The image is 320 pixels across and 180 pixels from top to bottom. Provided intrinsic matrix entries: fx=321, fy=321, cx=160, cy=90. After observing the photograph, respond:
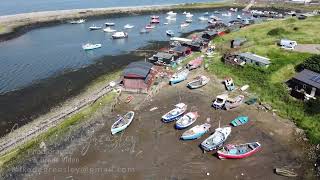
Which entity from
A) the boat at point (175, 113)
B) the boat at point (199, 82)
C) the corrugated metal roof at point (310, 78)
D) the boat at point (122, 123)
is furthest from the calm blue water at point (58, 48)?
the corrugated metal roof at point (310, 78)

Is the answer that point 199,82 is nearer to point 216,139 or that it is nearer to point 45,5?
point 216,139

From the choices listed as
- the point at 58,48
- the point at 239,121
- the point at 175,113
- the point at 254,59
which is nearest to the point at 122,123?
the point at 175,113

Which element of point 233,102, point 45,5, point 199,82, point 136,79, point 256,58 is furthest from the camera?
point 45,5

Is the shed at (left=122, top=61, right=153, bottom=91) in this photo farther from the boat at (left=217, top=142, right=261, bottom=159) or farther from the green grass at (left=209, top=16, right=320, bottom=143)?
the boat at (left=217, top=142, right=261, bottom=159)

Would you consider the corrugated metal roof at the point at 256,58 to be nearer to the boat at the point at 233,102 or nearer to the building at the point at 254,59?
the building at the point at 254,59

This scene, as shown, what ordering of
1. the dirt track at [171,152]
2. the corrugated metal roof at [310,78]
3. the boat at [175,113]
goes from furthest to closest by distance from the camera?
the corrugated metal roof at [310,78], the boat at [175,113], the dirt track at [171,152]

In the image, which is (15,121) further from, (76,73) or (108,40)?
(108,40)

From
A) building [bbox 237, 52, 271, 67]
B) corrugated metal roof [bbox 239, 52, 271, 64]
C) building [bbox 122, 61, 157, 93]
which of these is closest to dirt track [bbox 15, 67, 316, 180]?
building [bbox 122, 61, 157, 93]
